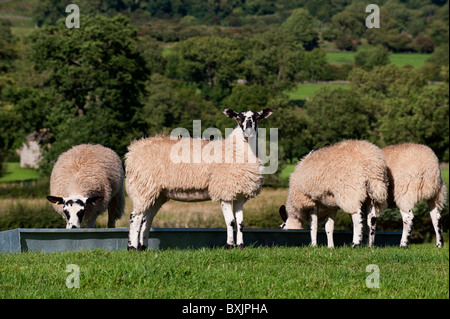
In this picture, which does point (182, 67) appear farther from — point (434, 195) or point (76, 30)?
point (434, 195)

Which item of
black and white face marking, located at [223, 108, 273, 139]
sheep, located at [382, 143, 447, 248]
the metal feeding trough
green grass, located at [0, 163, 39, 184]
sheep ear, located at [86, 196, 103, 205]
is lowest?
green grass, located at [0, 163, 39, 184]

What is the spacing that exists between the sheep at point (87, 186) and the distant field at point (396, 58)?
14490 cm

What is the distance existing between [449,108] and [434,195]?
77.7 meters

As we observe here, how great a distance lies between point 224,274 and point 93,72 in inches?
1902

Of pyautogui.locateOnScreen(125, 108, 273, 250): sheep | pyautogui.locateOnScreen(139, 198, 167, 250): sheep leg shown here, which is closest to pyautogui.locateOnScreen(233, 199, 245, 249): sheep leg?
pyautogui.locateOnScreen(125, 108, 273, 250): sheep

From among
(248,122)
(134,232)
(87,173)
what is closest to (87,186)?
(87,173)

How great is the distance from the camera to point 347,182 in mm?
14930

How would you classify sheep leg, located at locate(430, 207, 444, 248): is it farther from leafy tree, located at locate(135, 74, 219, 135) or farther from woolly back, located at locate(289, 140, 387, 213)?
leafy tree, located at locate(135, 74, 219, 135)

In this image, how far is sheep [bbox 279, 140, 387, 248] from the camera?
1491 centimetres

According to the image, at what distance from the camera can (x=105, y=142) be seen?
5322cm

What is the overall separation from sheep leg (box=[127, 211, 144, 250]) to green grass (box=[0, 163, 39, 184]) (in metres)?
66.7

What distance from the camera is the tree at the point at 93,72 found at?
A: 56156 millimetres

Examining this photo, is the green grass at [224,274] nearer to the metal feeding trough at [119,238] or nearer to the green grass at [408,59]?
the metal feeding trough at [119,238]
